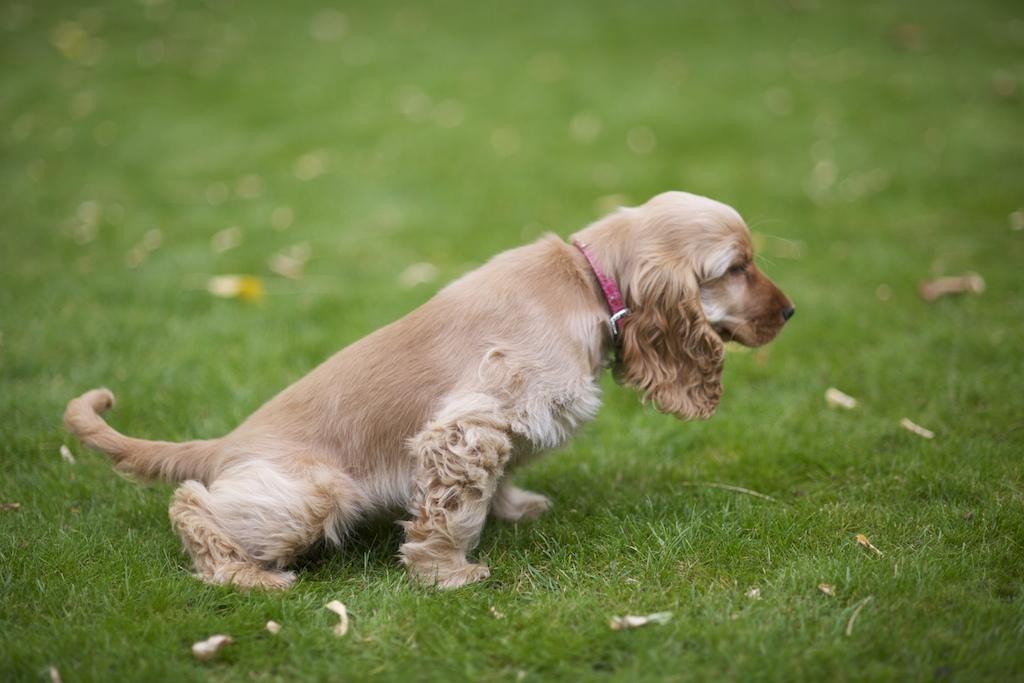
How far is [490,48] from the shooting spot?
42.6 feet

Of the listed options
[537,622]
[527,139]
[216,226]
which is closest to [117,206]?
[216,226]

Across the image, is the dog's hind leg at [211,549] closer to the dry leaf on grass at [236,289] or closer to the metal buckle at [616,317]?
the metal buckle at [616,317]

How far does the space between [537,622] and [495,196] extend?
5.71 meters

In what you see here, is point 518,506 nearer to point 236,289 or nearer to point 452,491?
point 452,491

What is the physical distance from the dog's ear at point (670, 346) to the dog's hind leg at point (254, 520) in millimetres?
1343

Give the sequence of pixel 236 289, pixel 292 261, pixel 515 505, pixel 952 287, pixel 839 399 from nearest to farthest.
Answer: pixel 515 505
pixel 839 399
pixel 952 287
pixel 236 289
pixel 292 261

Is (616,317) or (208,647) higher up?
(616,317)

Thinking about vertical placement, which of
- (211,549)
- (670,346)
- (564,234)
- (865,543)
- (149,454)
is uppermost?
(670,346)

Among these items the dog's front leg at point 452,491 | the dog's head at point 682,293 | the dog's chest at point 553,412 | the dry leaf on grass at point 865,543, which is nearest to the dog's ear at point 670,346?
the dog's head at point 682,293

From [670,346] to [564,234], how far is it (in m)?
3.81

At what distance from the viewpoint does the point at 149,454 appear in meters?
3.80

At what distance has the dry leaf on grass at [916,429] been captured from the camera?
14.7ft

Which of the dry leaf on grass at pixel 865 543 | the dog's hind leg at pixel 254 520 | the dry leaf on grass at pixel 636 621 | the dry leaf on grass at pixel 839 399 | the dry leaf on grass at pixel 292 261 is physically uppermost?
the dog's hind leg at pixel 254 520

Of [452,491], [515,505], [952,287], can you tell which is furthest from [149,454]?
[952,287]
